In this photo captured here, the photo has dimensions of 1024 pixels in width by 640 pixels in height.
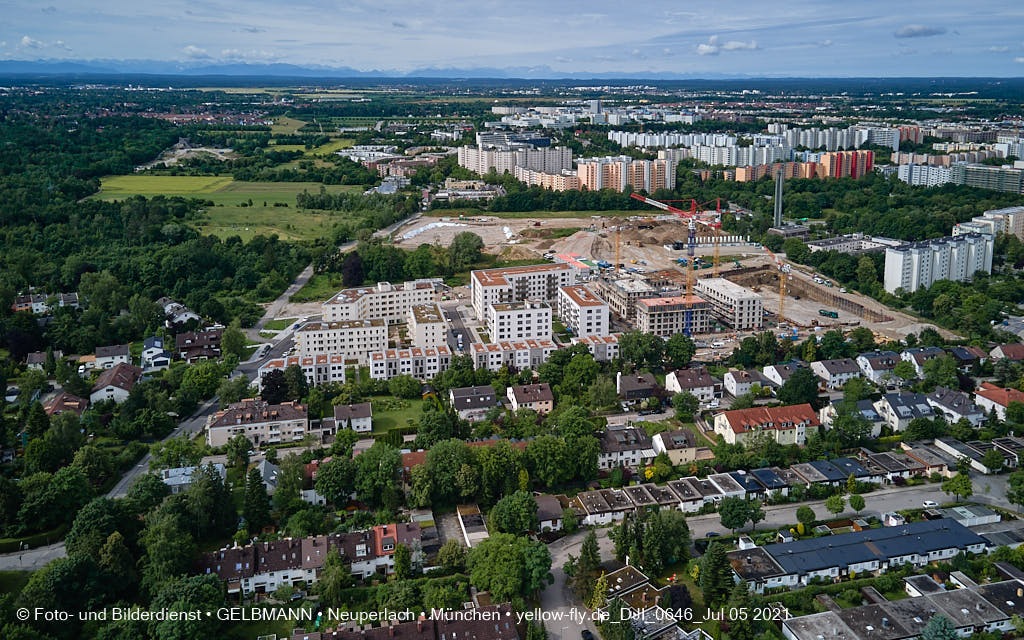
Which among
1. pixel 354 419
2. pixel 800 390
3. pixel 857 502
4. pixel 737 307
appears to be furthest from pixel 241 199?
pixel 857 502

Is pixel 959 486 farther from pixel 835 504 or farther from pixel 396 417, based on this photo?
pixel 396 417

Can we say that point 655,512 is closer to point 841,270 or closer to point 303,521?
point 303,521

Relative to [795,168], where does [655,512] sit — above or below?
below

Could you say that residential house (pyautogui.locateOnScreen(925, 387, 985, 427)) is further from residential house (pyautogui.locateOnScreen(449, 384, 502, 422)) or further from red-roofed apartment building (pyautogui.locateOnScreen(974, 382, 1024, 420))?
residential house (pyautogui.locateOnScreen(449, 384, 502, 422))

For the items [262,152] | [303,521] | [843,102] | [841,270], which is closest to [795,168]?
[841,270]

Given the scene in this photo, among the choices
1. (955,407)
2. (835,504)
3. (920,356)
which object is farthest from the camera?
(920,356)

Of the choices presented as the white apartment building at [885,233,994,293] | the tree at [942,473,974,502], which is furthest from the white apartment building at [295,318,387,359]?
the white apartment building at [885,233,994,293]
